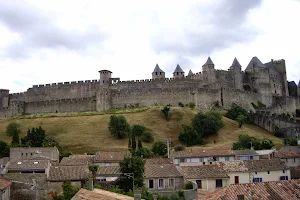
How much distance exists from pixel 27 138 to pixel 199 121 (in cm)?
2631

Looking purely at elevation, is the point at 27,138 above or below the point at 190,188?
above

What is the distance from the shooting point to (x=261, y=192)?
22.7m

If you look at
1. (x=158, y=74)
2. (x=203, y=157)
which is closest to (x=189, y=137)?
(x=203, y=157)

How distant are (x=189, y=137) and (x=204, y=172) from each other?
29628 millimetres

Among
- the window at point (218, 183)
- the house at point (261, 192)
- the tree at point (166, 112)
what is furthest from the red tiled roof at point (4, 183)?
the tree at point (166, 112)

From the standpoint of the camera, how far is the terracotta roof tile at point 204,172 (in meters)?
36.8

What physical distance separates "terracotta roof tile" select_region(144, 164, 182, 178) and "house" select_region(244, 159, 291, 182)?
20.7 ft

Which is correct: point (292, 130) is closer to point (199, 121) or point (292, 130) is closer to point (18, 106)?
point (199, 121)

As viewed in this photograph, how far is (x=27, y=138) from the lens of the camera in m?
64.4

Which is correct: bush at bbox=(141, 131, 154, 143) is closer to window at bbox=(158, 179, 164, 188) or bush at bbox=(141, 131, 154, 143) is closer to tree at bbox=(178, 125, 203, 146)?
tree at bbox=(178, 125, 203, 146)

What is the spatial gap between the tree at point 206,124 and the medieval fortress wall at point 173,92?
10466 mm

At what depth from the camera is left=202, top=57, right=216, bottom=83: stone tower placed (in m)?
85.6

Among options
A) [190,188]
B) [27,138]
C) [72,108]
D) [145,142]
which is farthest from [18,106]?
[190,188]

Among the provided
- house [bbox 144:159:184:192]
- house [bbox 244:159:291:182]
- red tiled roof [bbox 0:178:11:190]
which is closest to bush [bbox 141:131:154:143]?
house [bbox 144:159:184:192]
